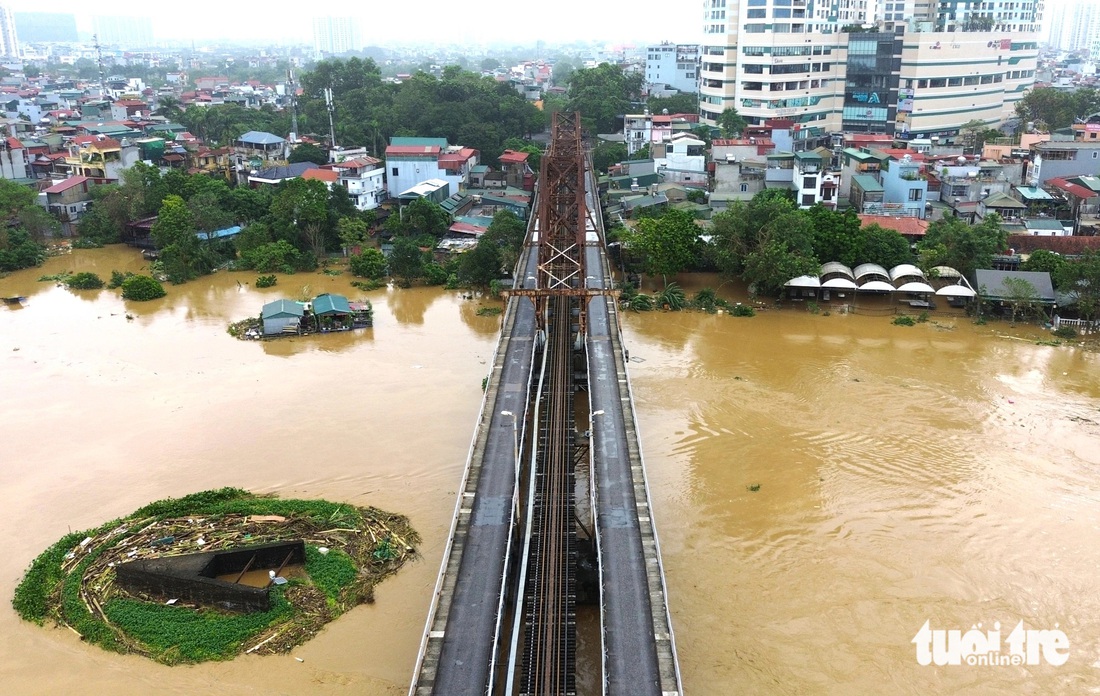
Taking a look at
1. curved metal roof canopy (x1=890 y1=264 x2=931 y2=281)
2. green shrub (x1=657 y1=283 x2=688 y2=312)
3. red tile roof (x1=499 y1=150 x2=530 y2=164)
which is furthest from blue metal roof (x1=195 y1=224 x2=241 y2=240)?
curved metal roof canopy (x1=890 y1=264 x2=931 y2=281)

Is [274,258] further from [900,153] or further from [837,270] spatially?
[900,153]

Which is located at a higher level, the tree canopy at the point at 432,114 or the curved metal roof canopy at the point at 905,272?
the tree canopy at the point at 432,114

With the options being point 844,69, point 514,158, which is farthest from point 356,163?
point 844,69

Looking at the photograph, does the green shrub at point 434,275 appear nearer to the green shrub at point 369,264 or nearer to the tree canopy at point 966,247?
the green shrub at point 369,264

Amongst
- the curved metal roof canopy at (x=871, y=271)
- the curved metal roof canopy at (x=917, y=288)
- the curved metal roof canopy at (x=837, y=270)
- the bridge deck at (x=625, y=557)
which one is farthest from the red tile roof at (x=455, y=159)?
the bridge deck at (x=625, y=557)

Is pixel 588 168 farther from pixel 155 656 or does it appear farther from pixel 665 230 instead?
pixel 155 656

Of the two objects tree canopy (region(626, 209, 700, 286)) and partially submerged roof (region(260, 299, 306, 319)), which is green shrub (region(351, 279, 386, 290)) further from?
tree canopy (region(626, 209, 700, 286))

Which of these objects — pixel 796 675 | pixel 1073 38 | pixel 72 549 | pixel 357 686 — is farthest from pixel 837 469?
pixel 1073 38
